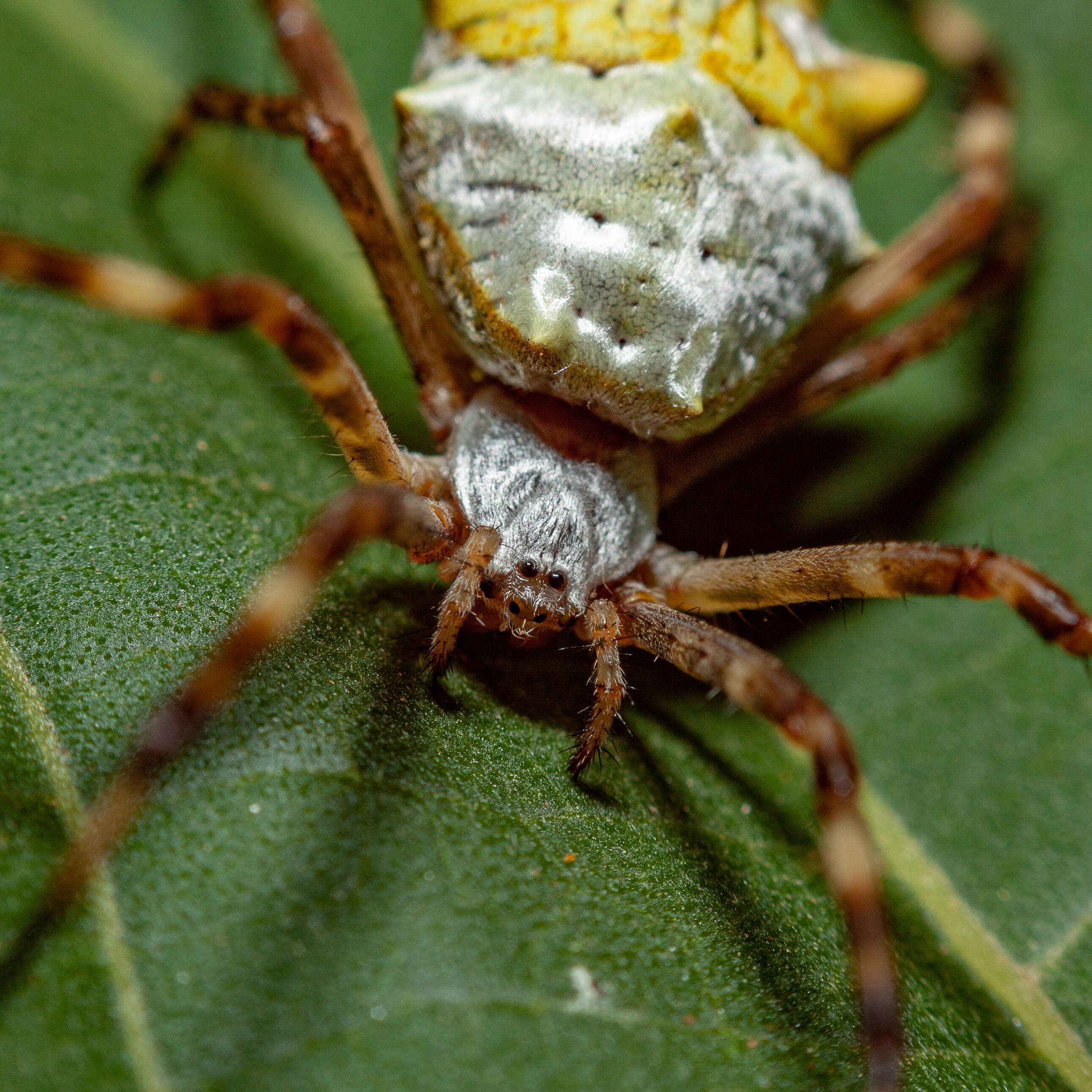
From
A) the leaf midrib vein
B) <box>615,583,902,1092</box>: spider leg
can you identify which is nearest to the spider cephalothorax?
<box>615,583,902,1092</box>: spider leg

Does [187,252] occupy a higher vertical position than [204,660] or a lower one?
higher

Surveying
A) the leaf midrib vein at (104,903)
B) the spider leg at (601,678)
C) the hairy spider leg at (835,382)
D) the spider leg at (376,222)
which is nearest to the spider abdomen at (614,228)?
the spider leg at (376,222)

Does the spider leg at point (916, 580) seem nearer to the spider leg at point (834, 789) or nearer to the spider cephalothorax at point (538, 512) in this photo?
the spider leg at point (834, 789)

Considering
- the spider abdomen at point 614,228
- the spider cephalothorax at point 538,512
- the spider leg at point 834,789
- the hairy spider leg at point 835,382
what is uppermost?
the spider abdomen at point 614,228

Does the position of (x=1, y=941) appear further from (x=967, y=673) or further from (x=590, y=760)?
(x=967, y=673)

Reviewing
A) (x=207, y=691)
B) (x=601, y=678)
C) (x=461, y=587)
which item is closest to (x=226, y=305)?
(x=461, y=587)

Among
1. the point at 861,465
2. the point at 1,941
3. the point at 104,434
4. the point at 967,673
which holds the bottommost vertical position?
the point at 967,673

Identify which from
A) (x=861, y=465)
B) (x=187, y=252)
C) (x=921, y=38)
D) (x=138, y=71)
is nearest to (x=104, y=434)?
(x=187, y=252)
